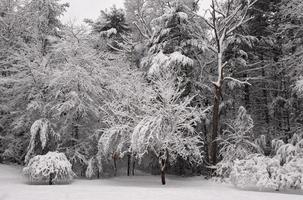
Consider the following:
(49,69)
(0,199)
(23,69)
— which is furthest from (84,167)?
(0,199)

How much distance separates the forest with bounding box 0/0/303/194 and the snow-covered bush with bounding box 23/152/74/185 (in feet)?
0.14

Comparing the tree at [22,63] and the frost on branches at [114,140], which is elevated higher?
the tree at [22,63]

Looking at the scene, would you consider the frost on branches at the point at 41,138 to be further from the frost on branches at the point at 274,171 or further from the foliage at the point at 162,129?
the frost on branches at the point at 274,171

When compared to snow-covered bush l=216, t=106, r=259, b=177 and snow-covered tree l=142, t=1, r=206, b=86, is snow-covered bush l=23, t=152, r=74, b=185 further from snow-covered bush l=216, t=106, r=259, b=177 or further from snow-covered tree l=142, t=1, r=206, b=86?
snow-covered bush l=216, t=106, r=259, b=177

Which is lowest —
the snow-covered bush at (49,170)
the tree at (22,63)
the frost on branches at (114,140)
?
the snow-covered bush at (49,170)

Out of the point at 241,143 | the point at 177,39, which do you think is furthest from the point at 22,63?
the point at 241,143

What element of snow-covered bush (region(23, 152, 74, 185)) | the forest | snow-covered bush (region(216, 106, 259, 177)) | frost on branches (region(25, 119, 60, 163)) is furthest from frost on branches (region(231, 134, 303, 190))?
frost on branches (region(25, 119, 60, 163))

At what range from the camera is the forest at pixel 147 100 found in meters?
14.5

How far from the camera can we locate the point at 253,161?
Answer: 45.1 feet

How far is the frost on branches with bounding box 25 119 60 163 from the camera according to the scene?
52.2 feet

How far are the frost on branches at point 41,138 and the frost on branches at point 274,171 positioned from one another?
8.77 metres

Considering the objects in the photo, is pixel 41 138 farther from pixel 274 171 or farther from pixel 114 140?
pixel 274 171

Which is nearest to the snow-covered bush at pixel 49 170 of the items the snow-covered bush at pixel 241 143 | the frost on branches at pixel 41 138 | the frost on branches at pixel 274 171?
the frost on branches at pixel 41 138

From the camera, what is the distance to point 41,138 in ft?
51.6
